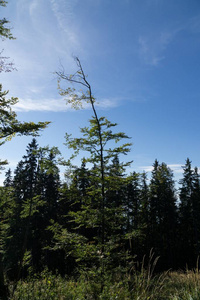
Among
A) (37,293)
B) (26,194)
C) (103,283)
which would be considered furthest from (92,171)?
(26,194)

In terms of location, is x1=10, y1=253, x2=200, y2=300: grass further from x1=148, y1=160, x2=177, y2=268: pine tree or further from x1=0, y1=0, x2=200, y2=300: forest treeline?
x1=148, y1=160, x2=177, y2=268: pine tree

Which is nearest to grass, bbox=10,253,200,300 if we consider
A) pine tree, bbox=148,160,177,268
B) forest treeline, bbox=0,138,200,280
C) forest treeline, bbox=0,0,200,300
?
forest treeline, bbox=0,0,200,300

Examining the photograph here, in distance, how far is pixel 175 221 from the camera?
1225 inches

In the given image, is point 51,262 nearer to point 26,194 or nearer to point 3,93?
point 26,194

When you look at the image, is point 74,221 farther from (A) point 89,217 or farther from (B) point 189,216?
(B) point 189,216

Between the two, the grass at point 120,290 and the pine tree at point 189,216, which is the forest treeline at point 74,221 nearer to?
the pine tree at point 189,216

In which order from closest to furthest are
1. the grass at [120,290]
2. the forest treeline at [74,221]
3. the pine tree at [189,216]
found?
the grass at [120,290]
the forest treeline at [74,221]
the pine tree at [189,216]

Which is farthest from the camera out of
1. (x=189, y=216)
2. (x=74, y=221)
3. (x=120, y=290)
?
(x=189, y=216)

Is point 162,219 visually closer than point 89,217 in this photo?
No

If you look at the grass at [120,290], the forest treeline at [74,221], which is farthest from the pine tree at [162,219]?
the grass at [120,290]

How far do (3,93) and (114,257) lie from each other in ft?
26.9

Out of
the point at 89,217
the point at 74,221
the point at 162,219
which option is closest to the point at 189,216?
the point at 162,219

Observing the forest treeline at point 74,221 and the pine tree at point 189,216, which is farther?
the pine tree at point 189,216

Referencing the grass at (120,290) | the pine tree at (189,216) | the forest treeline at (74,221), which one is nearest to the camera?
the grass at (120,290)
